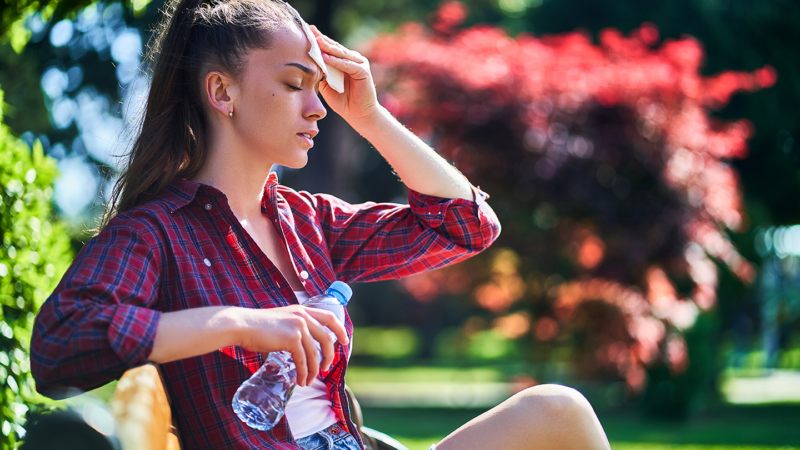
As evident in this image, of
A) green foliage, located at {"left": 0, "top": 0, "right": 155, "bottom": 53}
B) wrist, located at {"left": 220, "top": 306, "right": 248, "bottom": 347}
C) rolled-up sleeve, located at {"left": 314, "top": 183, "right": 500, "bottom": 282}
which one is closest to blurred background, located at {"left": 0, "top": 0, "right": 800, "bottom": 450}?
green foliage, located at {"left": 0, "top": 0, "right": 155, "bottom": 53}

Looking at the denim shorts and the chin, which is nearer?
the denim shorts

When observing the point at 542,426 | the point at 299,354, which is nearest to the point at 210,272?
the point at 299,354

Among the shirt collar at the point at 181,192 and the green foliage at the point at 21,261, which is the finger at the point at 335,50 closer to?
the shirt collar at the point at 181,192

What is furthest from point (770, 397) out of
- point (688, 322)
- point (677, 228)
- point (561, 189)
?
point (561, 189)

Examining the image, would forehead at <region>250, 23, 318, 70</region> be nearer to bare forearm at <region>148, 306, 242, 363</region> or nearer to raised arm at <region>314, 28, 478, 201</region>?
raised arm at <region>314, 28, 478, 201</region>

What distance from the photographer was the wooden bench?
112cm

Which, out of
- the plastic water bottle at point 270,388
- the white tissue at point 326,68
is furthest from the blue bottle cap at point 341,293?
the white tissue at point 326,68

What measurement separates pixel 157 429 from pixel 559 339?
21.1 feet

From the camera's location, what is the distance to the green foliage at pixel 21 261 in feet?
7.38

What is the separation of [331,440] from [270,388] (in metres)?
0.26

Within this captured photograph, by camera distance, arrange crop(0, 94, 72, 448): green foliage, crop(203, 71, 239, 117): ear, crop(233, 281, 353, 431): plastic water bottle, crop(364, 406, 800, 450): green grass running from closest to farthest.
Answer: crop(233, 281, 353, 431): plastic water bottle, crop(203, 71, 239, 117): ear, crop(0, 94, 72, 448): green foliage, crop(364, 406, 800, 450): green grass

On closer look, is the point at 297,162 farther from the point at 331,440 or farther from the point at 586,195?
the point at 586,195

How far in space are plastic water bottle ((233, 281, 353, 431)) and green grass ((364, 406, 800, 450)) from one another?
4112mm

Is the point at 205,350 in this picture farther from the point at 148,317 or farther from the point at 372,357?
the point at 372,357
